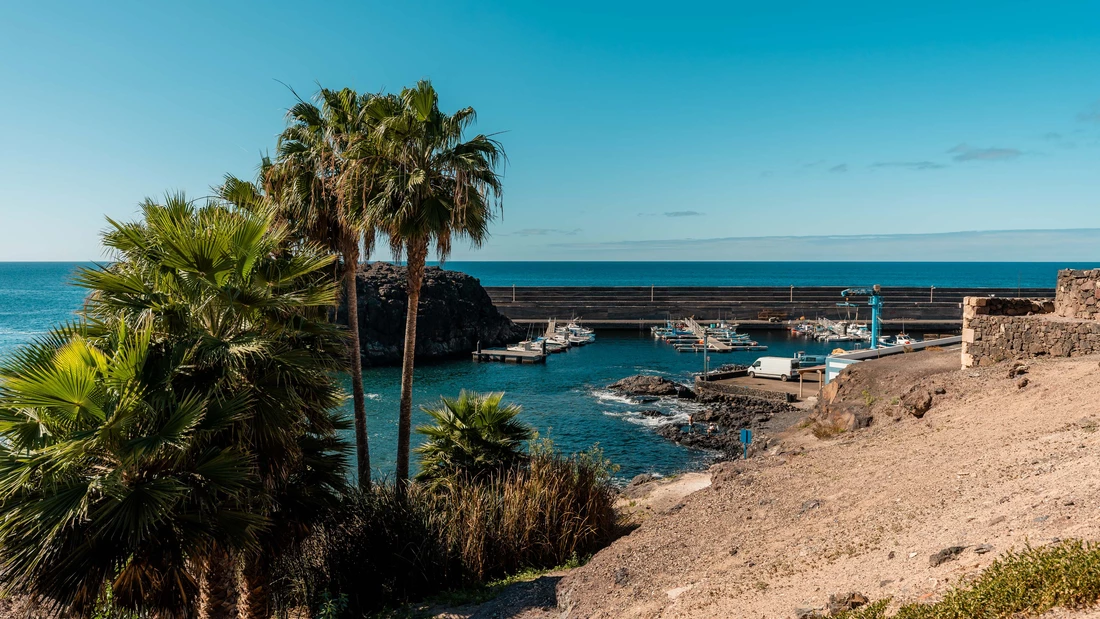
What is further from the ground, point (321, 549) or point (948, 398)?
point (948, 398)

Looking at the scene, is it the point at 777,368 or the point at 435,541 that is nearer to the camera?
the point at 435,541

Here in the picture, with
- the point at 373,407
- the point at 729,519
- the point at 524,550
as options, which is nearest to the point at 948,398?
the point at 729,519

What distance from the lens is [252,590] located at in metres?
7.90

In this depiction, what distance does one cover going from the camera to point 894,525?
7.22 meters

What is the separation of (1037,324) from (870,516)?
11.5m

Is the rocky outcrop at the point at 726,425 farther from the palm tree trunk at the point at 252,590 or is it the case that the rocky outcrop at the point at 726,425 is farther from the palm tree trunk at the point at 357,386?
the palm tree trunk at the point at 252,590

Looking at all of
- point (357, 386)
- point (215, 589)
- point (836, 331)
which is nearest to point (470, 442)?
point (357, 386)

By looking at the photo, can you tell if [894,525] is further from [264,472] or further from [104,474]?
[104,474]

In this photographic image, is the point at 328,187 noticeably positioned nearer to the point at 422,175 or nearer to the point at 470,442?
the point at 422,175

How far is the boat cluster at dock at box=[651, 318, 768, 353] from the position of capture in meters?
59.0

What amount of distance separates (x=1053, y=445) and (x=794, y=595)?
5226 millimetres

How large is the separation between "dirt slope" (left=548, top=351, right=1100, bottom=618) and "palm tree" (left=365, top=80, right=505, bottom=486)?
216 inches

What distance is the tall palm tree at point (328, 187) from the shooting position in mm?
12531

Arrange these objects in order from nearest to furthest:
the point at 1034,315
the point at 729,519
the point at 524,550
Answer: the point at 729,519 < the point at 524,550 < the point at 1034,315
